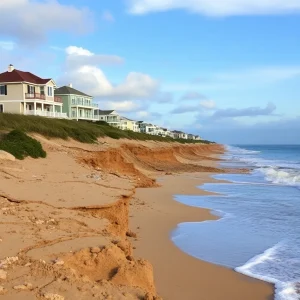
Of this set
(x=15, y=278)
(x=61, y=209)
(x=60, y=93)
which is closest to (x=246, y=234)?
(x=61, y=209)

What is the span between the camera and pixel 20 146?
61.3 feet

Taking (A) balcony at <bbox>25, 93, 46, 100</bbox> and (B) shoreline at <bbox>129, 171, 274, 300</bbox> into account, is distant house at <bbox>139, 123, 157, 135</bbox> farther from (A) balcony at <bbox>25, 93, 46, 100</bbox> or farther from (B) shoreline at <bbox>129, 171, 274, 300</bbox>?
(B) shoreline at <bbox>129, 171, 274, 300</bbox>

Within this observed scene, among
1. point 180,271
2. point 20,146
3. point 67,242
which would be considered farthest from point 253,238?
point 20,146

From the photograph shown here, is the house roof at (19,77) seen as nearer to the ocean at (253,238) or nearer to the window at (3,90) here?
the window at (3,90)

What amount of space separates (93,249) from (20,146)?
544 inches

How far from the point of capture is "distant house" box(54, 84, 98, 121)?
66.1 metres

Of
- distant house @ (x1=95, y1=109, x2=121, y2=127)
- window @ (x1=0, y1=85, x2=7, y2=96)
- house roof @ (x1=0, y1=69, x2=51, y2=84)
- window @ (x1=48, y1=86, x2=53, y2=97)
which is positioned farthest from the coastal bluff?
distant house @ (x1=95, y1=109, x2=121, y2=127)

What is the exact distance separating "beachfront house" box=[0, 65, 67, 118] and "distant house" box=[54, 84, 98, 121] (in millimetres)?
12482

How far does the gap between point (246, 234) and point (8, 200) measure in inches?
244

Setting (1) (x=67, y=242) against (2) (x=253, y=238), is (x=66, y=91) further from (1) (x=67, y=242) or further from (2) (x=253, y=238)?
(1) (x=67, y=242)

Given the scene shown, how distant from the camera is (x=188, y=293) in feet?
22.2

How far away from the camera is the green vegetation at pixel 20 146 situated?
17.6 metres

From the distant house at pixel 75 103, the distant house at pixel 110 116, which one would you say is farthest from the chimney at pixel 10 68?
the distant house at pixel 110 116

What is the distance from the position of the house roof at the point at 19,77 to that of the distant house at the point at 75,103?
12195mm
